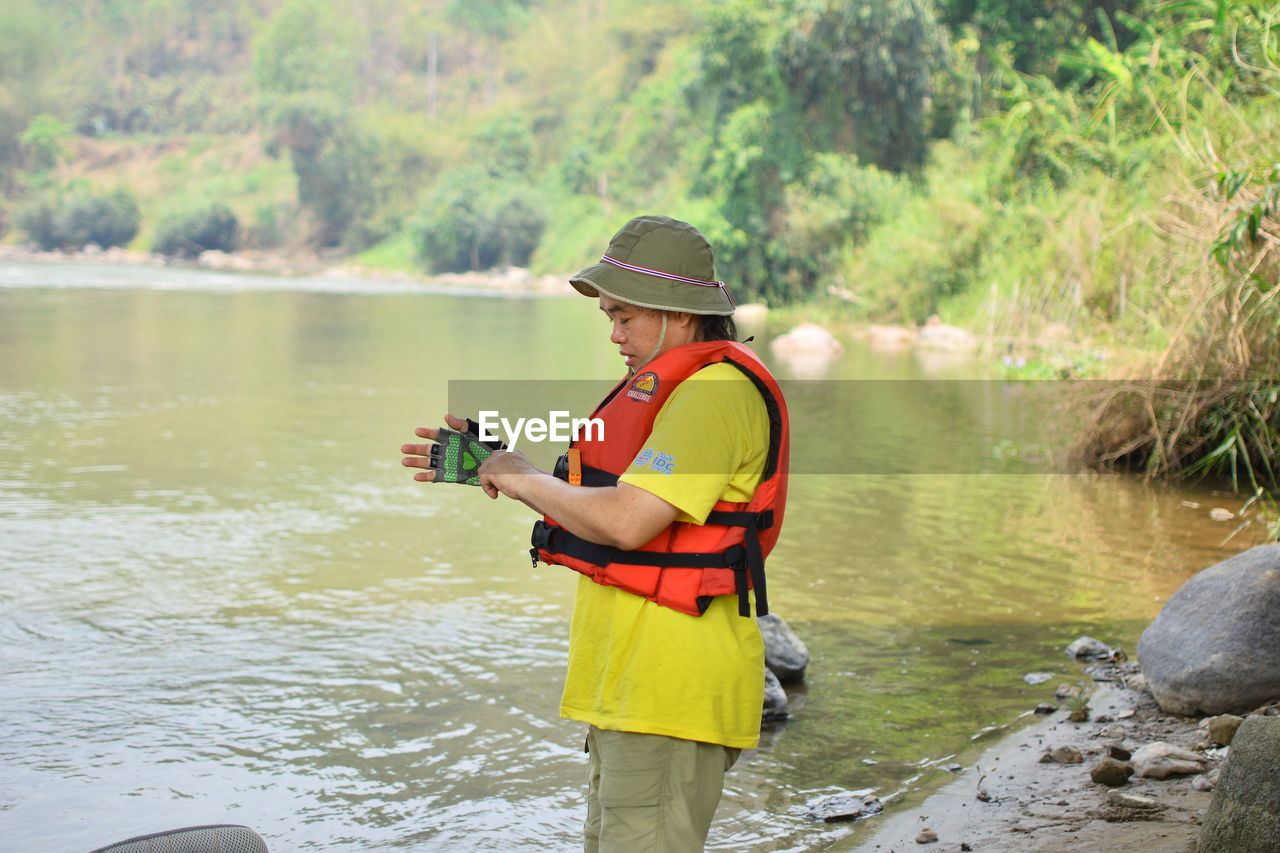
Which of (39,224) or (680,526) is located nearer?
(680,526)

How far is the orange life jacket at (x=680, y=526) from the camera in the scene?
2695 millimetres

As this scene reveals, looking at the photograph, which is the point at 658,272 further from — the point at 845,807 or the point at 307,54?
the point at 307,54

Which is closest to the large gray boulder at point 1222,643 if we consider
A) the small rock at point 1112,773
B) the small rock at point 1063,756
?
the small rock at point 1063,756

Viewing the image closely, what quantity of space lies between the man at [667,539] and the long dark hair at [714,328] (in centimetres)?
3

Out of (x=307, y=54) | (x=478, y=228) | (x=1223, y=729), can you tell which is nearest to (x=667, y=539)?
(x=1223, y=729)

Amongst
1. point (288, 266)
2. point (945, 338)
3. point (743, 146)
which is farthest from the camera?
point (288, 266)

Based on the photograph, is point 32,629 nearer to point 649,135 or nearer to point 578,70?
point 649,135

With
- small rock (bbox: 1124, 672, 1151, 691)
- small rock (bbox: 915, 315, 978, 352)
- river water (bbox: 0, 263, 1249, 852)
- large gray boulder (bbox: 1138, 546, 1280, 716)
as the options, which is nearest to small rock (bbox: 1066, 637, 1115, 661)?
river water (bbox: 0, 263, 1249, 852)

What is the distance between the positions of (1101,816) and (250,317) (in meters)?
30.9

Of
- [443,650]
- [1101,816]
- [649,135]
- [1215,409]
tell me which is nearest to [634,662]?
[1101,816]

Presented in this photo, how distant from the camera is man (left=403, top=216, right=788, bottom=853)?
104 inches

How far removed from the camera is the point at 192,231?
8212 cm

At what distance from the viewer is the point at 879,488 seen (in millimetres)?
11406

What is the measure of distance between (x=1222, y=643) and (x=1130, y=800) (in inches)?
47.0
